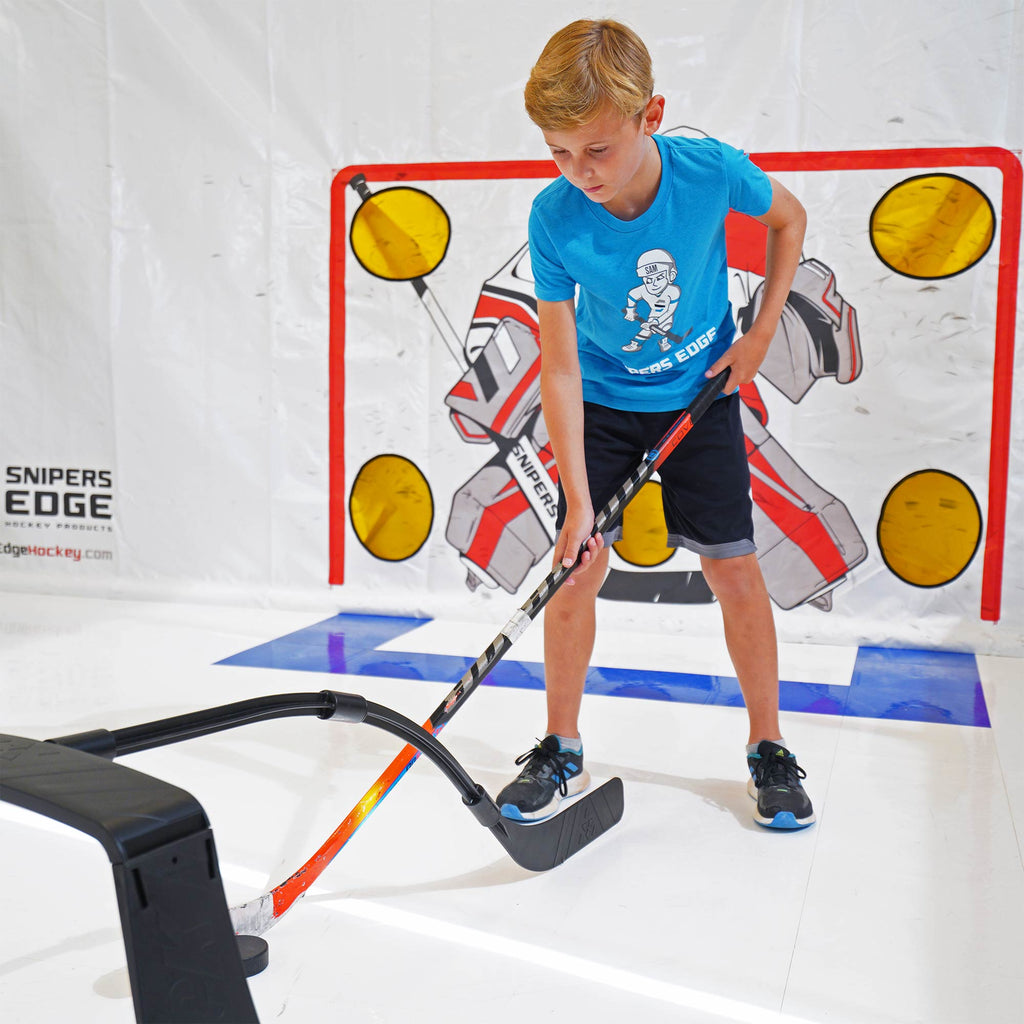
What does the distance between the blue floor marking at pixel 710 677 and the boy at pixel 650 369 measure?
564 millimetres

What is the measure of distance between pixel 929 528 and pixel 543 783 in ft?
4.83

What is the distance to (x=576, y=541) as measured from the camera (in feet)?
4.69

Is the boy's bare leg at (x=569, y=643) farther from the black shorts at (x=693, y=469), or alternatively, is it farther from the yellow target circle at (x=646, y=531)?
the yellow target circle at (x=646, y=531)

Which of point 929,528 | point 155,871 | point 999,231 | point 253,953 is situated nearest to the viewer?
point 155,871

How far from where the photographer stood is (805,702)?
2.09 meters

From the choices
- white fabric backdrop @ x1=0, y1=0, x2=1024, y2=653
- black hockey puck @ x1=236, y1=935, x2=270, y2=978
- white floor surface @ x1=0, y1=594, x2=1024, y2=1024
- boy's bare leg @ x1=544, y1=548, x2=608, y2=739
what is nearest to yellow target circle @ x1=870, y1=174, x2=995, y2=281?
white fabric backdrop @ x1=0, y1=0, x2=1024, y2=653

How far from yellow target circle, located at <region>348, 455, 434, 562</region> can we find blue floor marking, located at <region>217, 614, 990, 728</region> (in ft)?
1.04

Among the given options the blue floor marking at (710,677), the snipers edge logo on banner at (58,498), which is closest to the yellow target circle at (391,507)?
the blue floor marking at (710,677)

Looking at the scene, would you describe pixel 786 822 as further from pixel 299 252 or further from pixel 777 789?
pixel 299 252

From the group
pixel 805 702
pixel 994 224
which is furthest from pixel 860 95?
pixel 805 702

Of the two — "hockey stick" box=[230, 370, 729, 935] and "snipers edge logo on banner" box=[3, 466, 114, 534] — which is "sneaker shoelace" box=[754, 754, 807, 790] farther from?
"snipers edge logo on banner" box=[3, 466, 114, 534]

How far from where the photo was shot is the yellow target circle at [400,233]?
283cm

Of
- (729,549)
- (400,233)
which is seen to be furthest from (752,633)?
(400,233)

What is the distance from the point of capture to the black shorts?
1.54 meters
